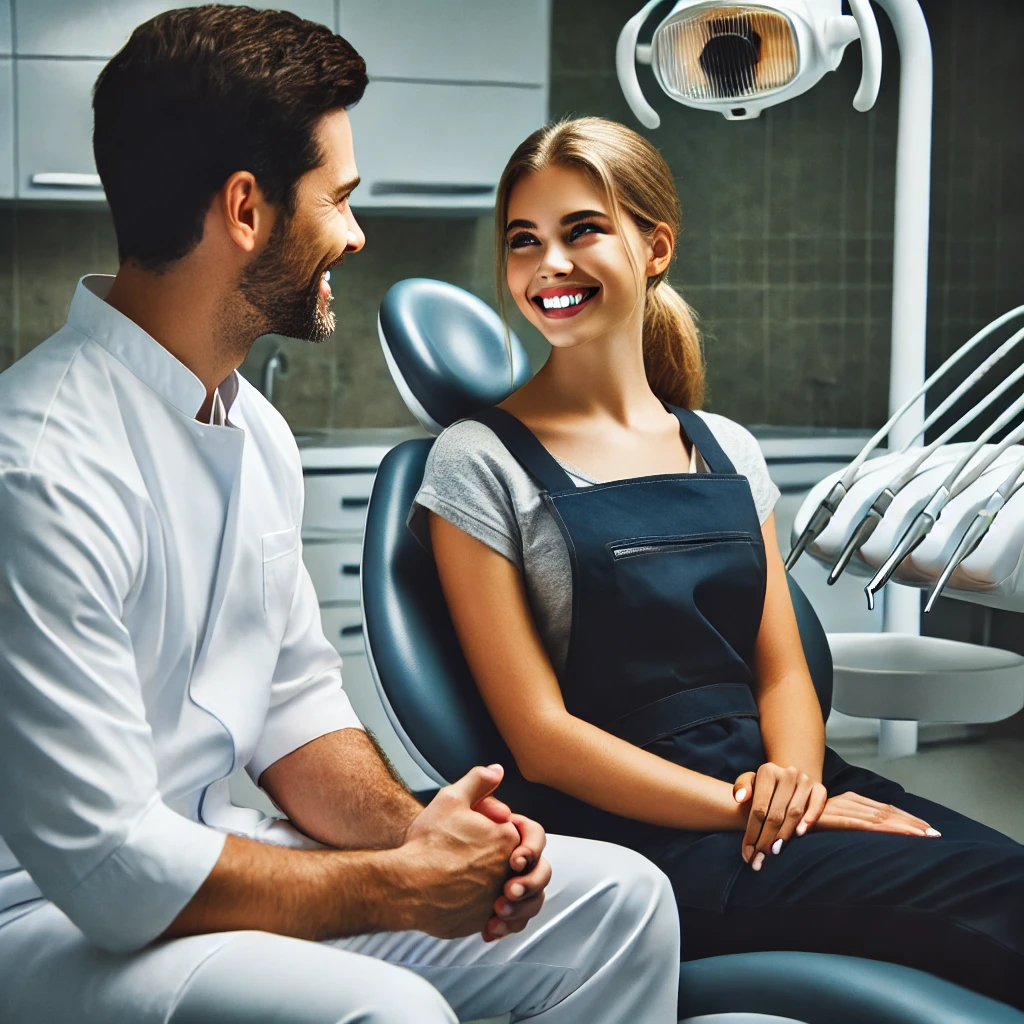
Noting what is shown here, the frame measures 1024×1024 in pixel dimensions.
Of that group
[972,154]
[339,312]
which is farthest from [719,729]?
[972,154]

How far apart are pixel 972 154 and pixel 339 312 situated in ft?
6.27

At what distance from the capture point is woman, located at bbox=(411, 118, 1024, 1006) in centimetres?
109

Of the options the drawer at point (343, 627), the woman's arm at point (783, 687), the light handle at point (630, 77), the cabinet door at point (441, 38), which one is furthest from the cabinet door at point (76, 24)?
the woman's arm at point (783, 687)

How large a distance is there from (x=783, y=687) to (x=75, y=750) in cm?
82

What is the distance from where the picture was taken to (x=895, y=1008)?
1.00 meters

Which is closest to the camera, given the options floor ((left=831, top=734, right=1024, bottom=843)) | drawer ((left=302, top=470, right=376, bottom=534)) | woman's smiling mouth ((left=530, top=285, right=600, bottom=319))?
woman's smiling mouth ((left=530, top=285, right=600, bottom=319))

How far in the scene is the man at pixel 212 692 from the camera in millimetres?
872

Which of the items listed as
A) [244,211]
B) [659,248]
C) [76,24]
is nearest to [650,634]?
[659,248]

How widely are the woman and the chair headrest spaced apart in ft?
0.26

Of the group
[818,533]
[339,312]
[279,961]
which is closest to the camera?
[279,961]

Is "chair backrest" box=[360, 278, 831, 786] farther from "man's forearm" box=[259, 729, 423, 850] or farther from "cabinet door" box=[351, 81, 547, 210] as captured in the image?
"cabinet door" box=[351, 81, 547, 210]

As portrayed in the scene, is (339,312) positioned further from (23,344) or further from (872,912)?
(872,912)

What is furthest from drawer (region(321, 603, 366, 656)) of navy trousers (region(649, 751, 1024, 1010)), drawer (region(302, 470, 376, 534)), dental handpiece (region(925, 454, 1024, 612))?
dental handpiece (region(925, 454, 1024, 612))

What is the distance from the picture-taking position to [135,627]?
1.01 metres
